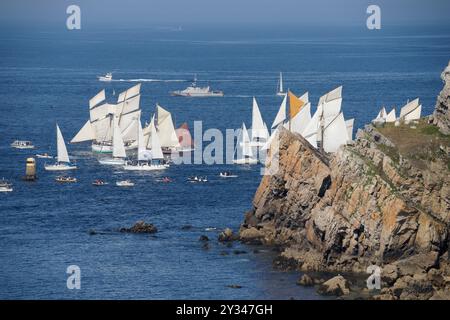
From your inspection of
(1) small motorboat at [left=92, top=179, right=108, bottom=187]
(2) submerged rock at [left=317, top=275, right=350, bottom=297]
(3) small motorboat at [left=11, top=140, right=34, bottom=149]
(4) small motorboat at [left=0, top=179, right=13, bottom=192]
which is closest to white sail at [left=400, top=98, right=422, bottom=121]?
(1) small motorboat at [left=92, top=179, right=108, bottom=187]

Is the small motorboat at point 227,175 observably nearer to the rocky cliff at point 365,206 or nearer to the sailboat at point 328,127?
the sailboat at point 328,127

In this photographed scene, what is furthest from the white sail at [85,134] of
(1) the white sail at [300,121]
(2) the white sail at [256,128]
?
(1) the white sail at [300,121]

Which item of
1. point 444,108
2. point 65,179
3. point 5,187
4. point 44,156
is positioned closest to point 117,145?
point 44,156

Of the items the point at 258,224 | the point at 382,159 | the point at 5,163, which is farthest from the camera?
the point at 5,163

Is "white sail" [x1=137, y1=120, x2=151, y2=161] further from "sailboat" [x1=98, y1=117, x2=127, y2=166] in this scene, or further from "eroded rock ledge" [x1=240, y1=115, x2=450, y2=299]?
"eroded rock ledge" [x1=240, y1=115, x2=450, y2=299]
